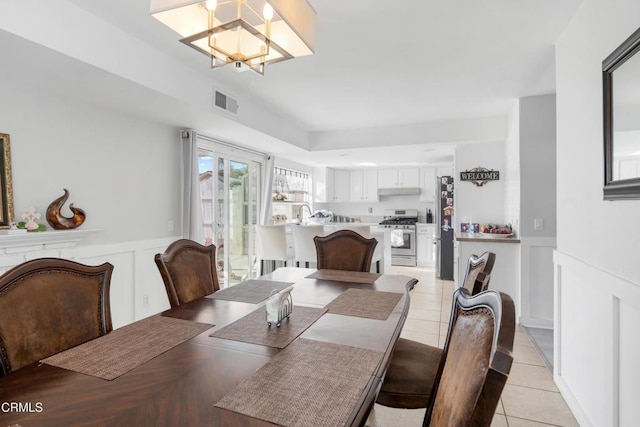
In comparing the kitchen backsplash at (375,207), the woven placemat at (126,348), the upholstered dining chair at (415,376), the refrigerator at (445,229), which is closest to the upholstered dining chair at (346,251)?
the upholstered dining chair at (415,376)

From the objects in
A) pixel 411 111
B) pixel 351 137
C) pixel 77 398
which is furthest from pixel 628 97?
pixel 351 137

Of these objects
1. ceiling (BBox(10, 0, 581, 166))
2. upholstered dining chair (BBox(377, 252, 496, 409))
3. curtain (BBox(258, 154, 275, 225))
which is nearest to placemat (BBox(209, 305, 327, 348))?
upholstered dining chair (BBox(377, 252, 496, 409))

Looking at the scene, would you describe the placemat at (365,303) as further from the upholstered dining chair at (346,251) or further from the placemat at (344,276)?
the upholstered dining chair at (346,251)

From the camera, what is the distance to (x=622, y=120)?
4.92 ft

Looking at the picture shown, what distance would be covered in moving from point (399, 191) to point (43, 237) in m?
6.35

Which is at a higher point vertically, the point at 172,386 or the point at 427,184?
the point at 427,184

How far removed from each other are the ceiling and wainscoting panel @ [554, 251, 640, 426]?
5.10 feet

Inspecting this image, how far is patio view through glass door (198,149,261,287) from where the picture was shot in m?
4.48

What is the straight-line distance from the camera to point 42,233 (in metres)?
2.40

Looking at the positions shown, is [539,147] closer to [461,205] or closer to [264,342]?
[461,205]

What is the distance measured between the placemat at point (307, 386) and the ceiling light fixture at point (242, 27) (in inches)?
48.8

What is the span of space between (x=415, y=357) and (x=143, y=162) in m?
3.11

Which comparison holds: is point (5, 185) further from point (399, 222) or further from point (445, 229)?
point (399, 222)

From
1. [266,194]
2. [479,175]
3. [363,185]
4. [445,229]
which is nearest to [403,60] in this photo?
[479,175]
